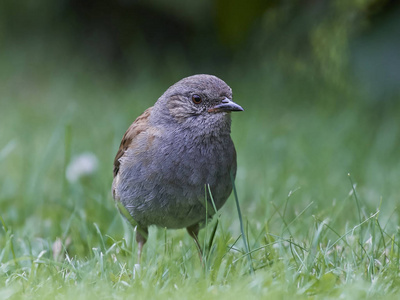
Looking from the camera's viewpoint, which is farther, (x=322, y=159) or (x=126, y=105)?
(x=126, y=105)

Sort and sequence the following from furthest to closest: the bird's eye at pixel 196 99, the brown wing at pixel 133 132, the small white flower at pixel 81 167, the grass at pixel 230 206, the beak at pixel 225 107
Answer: the small white flower at pixel 81 167, the brown wing at pixel 133 132, the bird's eye at pixel 196 99, the beak at pixel 225 107, the grass at pixel 230 206

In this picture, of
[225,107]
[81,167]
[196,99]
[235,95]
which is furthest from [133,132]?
[235,95]

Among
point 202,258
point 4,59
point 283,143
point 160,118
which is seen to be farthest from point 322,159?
point 4,59

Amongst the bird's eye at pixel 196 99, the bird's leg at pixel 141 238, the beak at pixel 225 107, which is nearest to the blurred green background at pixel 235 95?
the bird's leg at pixel 141 238

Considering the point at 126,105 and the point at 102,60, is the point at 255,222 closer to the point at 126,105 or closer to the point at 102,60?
the point at 126,105

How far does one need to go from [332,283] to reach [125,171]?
174 cm

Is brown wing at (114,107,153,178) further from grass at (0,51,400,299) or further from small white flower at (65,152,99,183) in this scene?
small white flower at (65,152,99,183)

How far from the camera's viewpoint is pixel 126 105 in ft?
29.3

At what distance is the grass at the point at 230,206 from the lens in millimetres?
3574

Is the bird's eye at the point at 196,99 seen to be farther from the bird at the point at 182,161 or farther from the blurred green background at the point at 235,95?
the blurred green background at the point at 235,95

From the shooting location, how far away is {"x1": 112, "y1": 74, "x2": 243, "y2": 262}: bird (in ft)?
14.2

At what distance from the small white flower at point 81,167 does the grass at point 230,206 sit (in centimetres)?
9

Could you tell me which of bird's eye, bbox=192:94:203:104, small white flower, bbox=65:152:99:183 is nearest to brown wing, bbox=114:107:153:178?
bird's eye, bbox=192:94:203:104

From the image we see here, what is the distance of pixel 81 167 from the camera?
6.17m
